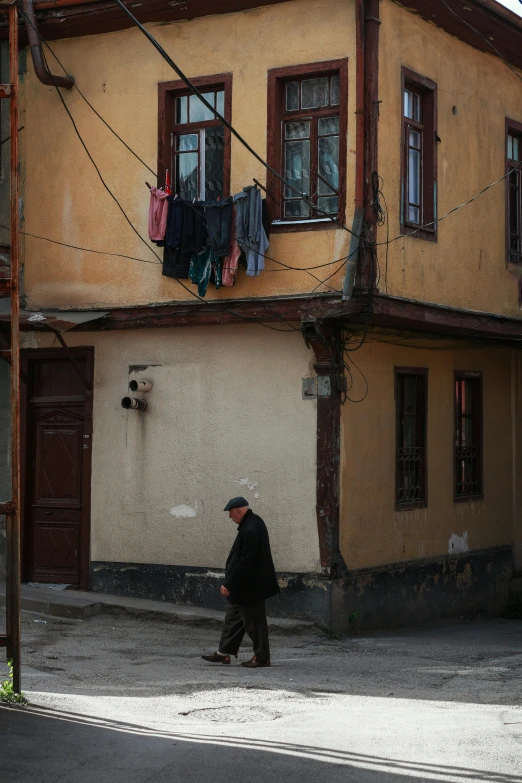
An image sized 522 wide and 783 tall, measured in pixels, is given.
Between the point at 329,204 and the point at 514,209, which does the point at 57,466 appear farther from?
the point at 514,209

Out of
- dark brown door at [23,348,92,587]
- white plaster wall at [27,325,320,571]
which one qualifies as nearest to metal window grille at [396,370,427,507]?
white plaster wall at [27,325,320,571]

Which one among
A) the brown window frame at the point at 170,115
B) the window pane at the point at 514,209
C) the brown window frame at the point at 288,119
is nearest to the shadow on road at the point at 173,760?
the brown window frame at the point at 288,119

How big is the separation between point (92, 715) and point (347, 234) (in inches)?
254

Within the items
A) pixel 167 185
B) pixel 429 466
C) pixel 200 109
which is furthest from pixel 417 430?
pixel 200 109

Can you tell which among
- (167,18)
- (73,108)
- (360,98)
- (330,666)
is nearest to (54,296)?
(73,108)

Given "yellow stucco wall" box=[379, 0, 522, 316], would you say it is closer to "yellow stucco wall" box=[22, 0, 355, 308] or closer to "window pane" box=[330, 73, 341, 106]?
"window pane" box=[330, 73, 341, 106]

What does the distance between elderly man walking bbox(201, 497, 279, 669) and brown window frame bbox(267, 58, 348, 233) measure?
363 centimetres

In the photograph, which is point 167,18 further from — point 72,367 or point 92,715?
point 92,715

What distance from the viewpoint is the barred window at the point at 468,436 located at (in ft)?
53.7

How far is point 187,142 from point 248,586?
590 centimetres

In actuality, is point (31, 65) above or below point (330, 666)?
above

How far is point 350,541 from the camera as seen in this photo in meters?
13.6

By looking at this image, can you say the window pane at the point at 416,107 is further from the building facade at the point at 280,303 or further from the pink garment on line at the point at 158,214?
the pink garment on line at the point at 158,214

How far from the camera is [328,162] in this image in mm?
13469
